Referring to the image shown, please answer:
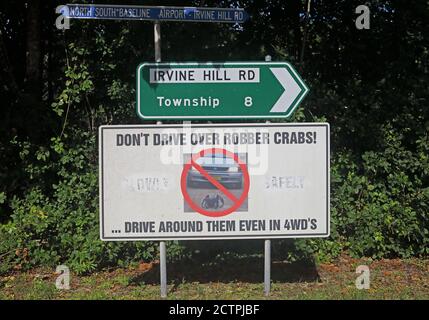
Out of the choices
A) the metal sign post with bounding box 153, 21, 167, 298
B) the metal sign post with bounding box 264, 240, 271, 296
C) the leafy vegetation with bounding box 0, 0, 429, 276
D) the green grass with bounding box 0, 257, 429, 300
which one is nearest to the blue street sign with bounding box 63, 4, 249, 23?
the metal sign post with bounding box 153, 21, 167, 298

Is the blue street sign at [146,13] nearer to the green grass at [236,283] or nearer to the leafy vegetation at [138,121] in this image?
the leafy vegetation at [138,121]

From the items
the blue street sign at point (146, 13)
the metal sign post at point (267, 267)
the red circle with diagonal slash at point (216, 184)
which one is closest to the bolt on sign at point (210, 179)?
the red circle with diagonal slash at point (216, 184)

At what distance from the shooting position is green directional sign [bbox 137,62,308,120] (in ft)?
17.9

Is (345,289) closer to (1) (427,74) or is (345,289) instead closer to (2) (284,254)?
(2) (284,254)

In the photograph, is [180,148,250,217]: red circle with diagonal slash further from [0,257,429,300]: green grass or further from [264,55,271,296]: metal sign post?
[0,257,429,300]: green grass

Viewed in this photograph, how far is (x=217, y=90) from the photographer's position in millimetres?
5500

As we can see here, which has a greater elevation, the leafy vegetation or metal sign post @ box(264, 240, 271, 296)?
the leafy vegetation

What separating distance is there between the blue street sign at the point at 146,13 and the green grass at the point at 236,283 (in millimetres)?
2830

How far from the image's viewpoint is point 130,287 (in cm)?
598

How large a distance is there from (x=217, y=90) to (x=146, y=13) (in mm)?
1029

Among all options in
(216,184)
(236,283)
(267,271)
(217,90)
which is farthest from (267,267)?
(217,90)

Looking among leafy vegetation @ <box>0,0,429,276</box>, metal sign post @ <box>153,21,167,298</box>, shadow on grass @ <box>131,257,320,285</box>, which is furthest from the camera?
leafy vegetation @ <box>0,0,429,276</box>

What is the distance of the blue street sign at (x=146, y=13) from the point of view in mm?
5285

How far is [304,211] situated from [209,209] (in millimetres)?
969
